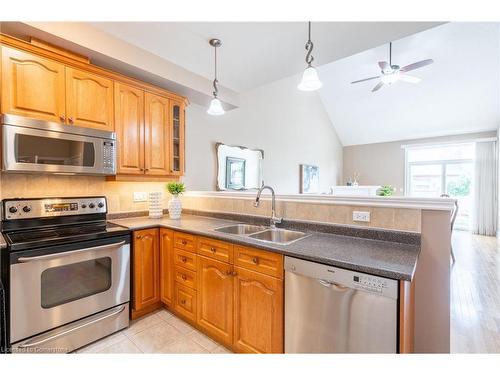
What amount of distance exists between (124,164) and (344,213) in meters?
2.03

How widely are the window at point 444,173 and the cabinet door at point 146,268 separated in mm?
7563

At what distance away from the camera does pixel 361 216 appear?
1.68 metres

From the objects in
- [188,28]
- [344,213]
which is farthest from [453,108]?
[188,28]

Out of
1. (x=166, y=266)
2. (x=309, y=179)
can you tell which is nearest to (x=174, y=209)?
(x=166, y=266)

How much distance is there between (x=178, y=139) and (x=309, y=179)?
4298mm

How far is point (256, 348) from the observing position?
152cm

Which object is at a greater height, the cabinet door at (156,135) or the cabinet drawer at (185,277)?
the cabinet door at (156,135)

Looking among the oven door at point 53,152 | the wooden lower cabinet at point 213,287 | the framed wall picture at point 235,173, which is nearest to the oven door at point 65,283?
the wooden lower cabinet at point 213,287

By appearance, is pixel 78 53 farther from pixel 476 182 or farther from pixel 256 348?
pixel 476 182

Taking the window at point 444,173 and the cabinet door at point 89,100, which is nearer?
the cabinet door at point 89,100

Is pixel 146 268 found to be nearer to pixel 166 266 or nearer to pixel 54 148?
pixel 166 266

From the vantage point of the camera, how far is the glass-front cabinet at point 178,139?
8.90ft

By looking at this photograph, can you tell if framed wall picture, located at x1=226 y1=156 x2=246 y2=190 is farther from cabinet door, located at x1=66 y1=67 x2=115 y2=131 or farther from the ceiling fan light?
the ceiling fan light

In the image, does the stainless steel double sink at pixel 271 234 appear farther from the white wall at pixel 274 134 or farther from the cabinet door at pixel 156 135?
the white wall at pixel 274 134
